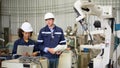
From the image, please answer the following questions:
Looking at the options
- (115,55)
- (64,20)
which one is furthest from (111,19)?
(64,20)

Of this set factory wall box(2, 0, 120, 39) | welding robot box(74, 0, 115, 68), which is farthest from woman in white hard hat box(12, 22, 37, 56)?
factory wall box(2, 0, 120, 39)

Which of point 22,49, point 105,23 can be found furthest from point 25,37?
point 105,23

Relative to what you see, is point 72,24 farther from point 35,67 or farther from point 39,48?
point 35,67

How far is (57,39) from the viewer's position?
143 inches

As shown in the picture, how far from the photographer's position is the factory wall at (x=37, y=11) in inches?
284

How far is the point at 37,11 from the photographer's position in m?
7.97

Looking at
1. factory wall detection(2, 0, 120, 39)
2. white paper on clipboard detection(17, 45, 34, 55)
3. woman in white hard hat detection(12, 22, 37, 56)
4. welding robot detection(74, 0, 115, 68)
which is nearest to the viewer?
white paper on clipboard detection(17, 45, 34, 55)

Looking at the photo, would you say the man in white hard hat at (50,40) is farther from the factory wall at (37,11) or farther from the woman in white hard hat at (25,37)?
the factory wall at (37,11)

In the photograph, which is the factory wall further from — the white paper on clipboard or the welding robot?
the white paper on clipboard

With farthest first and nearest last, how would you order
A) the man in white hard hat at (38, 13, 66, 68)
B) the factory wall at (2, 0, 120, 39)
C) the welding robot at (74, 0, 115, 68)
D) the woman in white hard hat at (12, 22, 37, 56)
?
1. the factory wall at (2, 0, 120, 39)
2. the welding robot at (74, 0, 115, 68)
3. the man in white hard hat at (38, 13, 66, 68)
4. the woman in white hard hat at (12, 22, 37, 56)

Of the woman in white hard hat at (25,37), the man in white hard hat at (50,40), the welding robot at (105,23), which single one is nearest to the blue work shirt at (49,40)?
the man in white hard hat at (50,40)

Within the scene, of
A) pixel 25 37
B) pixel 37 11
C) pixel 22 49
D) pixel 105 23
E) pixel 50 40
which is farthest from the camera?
pixel 37 11

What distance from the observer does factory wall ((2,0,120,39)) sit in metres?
7.21

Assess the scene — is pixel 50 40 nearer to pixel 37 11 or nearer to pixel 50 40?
pixel 50 40
